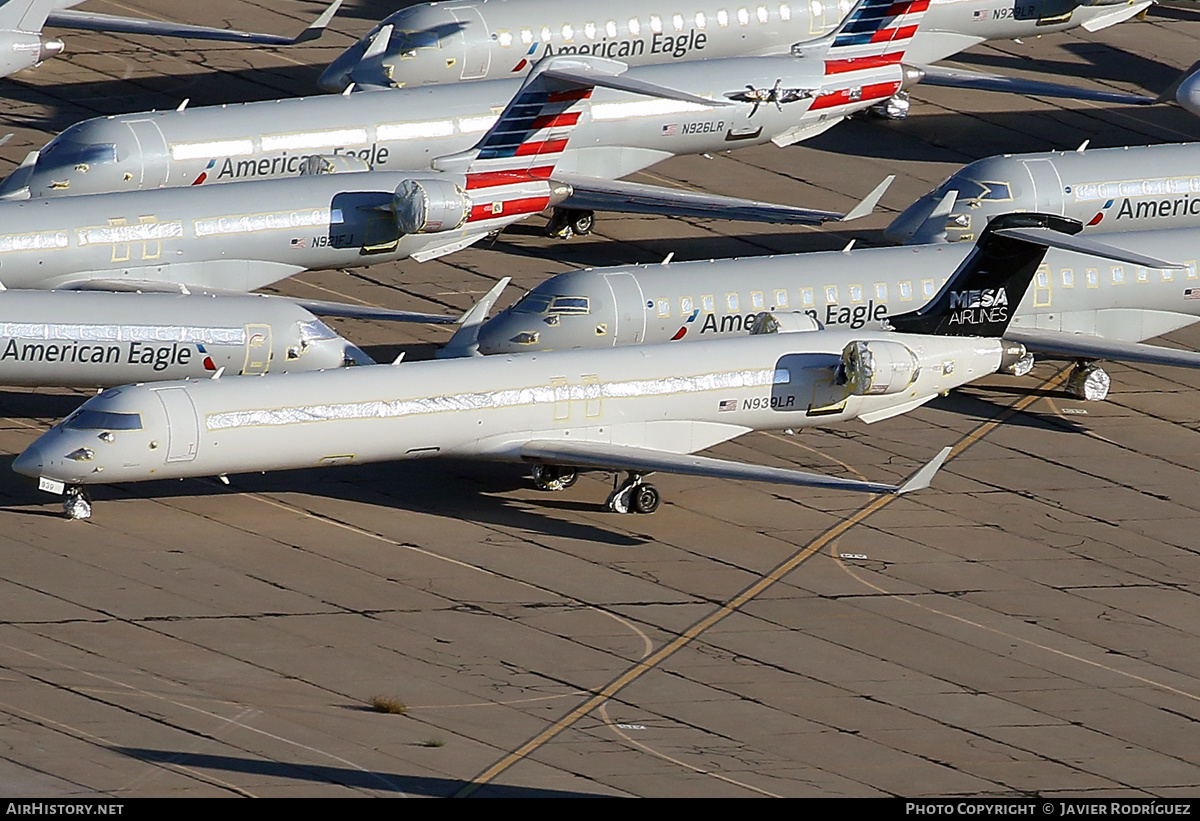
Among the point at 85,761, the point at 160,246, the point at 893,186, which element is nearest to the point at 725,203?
the point at 893,186

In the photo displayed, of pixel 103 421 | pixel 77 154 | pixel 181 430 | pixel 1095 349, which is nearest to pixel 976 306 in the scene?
pixel 1095 349

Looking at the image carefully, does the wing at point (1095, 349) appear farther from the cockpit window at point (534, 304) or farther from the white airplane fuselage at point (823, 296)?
the cockpit window at point (534, 304)

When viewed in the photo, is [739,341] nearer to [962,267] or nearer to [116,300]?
[962,267]

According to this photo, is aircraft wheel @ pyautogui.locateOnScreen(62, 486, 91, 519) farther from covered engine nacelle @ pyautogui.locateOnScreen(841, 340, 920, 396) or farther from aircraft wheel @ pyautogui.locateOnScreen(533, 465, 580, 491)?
covered engine nacelle @ pyautogui.locateOnScreen(841, 340, 920, 396)

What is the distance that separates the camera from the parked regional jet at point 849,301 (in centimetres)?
5084

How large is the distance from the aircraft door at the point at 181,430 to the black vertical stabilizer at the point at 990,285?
53.0ft

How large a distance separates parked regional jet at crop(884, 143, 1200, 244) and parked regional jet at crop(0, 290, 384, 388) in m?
15.5

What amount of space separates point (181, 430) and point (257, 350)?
22.1 ft

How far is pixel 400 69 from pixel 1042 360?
1979 centimetres

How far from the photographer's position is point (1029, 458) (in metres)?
50.4

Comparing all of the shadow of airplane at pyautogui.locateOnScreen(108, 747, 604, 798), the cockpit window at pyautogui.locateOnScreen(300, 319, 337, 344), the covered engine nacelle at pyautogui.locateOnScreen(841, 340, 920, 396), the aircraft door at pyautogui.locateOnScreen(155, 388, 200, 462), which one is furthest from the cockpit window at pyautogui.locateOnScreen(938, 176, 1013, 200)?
the shadow of airplane at pyautogui.locateOnScreen(108, 747, 604, 798)

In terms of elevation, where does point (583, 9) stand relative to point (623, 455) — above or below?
above

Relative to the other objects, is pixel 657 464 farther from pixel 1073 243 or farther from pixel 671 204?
pixel 671 204

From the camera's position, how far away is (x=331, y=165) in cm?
5862
